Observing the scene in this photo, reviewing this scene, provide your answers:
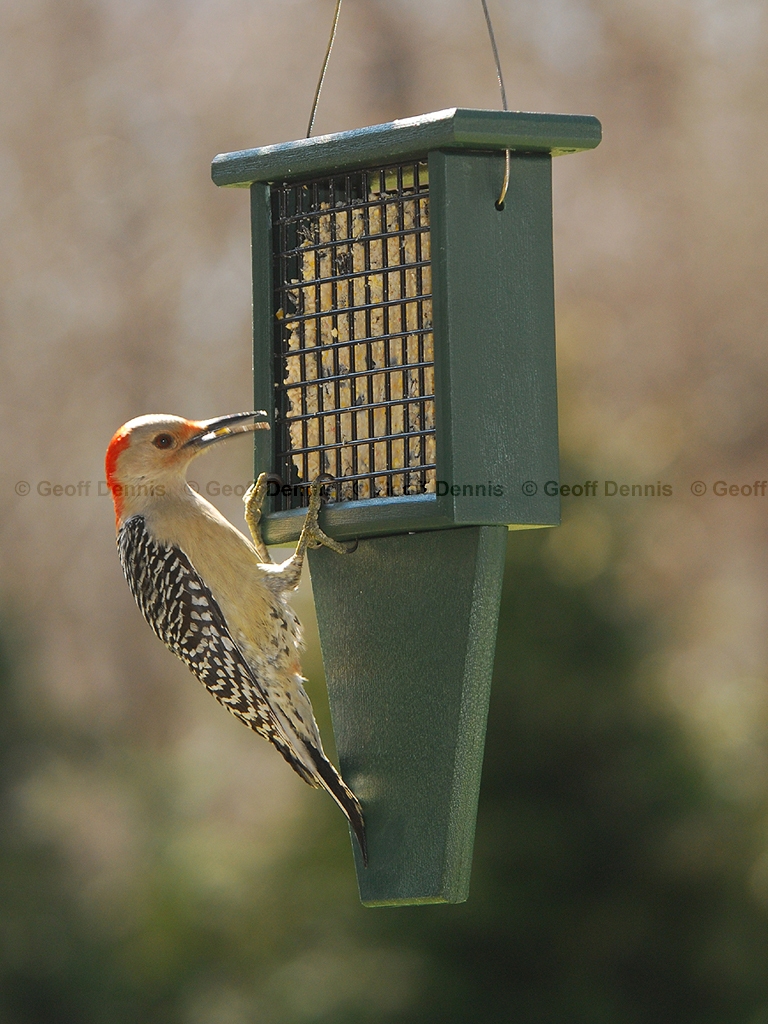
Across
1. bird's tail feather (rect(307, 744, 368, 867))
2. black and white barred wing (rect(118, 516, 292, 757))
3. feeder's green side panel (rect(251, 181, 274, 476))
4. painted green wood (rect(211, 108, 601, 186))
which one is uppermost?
→ painted green wood (rect(211, 108, 601, 186))

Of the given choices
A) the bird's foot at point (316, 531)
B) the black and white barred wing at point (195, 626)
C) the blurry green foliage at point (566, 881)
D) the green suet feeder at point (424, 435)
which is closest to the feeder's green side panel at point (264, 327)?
the green suet feeder at point (424, 435)

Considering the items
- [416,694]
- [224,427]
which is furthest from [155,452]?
[416,694]

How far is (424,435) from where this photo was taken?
13.6 ft

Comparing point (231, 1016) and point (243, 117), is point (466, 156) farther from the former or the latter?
point (243, 117)

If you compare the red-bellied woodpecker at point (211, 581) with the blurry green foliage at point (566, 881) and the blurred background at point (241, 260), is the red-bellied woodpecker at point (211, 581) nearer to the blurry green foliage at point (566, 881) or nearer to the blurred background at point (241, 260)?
the blurry green foliage at point (566, 881)

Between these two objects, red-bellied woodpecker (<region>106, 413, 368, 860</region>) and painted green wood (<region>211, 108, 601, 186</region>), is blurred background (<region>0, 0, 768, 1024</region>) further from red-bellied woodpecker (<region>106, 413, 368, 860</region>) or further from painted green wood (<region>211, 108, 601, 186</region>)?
painted green wood (<region>211, 108, 601, 186</region>)

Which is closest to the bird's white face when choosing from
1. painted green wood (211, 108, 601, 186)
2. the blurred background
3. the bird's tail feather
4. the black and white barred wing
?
the black and white barred wing

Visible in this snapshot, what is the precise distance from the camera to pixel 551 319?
161 inches

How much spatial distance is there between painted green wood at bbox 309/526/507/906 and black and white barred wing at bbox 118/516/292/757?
458 millimetres

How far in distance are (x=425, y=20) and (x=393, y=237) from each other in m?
12.0

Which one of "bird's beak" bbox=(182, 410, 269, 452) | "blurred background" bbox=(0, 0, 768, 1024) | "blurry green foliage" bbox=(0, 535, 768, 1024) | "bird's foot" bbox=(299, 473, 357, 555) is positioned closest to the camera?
"bird's foot" bbox=(299, 473, 357, 555)

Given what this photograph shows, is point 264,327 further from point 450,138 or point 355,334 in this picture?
point 450,138

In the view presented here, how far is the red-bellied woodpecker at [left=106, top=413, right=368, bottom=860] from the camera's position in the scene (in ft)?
15.1

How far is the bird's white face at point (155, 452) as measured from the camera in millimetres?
4879
